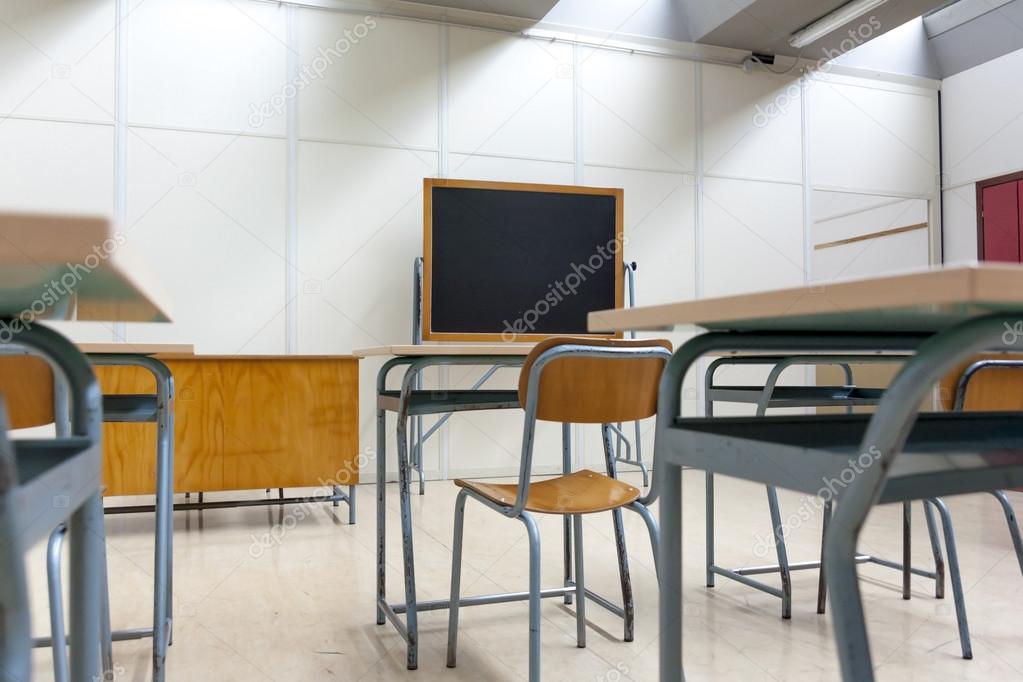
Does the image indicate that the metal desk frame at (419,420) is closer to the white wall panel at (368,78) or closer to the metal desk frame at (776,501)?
the white wall panel at (368,78)

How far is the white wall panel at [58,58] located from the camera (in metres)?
4.04

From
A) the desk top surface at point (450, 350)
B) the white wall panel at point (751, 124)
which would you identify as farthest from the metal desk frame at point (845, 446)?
the white wall panel at point (751, 124)

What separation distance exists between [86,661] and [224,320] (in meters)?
3.62

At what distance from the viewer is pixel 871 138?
19.1 ft

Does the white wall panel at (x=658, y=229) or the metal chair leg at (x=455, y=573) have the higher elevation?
the white wall panel at (x=658, y=229)

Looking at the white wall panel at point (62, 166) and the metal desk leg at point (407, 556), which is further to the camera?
the white wall panel at point (62, 166)

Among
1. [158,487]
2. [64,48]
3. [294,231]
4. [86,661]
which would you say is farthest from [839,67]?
[86,661]

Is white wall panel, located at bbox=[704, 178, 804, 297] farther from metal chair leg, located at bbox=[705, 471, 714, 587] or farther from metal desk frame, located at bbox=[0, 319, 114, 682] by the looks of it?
metal desk frame, located at bbox=[0, 319, 114, 682]

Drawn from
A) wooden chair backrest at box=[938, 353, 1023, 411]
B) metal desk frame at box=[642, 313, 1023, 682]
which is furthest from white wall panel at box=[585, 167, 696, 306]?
metal desk frame at box=[642, 313, 1023, 682]

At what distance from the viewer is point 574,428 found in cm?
496

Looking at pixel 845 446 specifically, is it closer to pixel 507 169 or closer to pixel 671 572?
pixel 671 572

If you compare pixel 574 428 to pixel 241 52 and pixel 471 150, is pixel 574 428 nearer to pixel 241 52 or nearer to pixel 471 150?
pixel 471 150

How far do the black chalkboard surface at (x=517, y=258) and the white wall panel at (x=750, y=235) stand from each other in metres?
1.08

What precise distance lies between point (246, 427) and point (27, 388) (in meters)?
1.64
